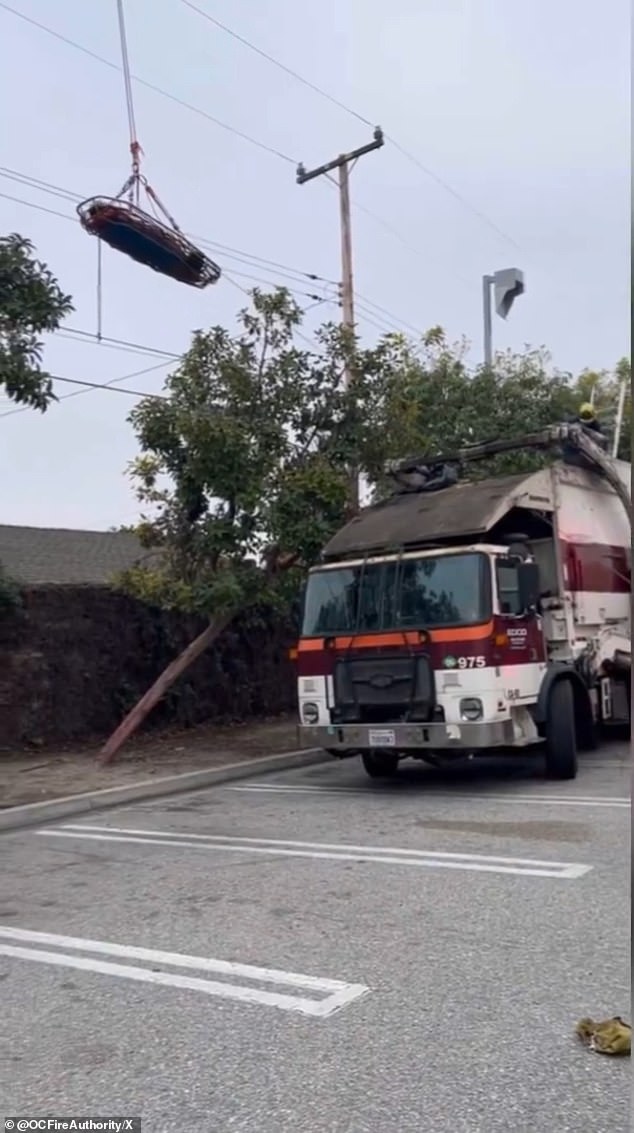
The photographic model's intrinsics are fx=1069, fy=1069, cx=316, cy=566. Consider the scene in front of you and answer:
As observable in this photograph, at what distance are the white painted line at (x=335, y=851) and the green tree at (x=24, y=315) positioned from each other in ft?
13.4

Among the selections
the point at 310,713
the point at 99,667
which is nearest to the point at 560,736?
the point at 310,713

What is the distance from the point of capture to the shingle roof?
17812mm

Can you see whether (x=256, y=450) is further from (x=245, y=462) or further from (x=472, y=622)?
(x=472, y=622)

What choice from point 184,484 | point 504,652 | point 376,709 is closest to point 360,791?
point 376,709

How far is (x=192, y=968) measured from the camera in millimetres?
5359

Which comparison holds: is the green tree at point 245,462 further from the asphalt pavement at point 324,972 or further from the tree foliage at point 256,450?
the asphalt pavement at point 324,972

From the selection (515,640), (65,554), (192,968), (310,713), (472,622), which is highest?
(65,554)

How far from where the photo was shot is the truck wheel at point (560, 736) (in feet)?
35.6

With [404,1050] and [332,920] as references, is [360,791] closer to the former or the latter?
[332,920]

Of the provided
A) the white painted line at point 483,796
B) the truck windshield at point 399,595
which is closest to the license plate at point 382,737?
the white painted line at point 483,796

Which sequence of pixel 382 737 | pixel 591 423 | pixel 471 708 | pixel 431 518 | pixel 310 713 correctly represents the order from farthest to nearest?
pixel 591 423 → pixel 431 518 → pixel 310 713 → pixel 382 737 → pixel 471 708

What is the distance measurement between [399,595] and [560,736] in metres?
2.17

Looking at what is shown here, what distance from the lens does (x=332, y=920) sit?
609 cm

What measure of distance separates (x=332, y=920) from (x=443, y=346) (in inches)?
542
